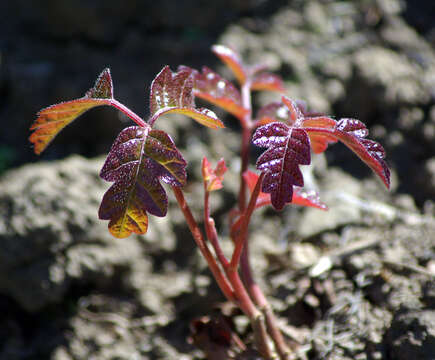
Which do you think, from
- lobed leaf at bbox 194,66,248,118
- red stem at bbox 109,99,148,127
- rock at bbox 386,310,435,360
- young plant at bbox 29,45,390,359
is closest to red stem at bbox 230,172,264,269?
young plant at bbox 29,45,390,359

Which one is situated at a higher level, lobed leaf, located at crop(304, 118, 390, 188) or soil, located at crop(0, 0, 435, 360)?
lobed leaf, located at crop(304, 118, 390, 188)

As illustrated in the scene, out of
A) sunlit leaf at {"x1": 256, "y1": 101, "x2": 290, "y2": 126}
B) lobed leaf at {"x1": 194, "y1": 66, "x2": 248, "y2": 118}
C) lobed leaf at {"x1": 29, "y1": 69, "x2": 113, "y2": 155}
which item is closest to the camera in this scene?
lobed leaf at {"x1": 29, "y1": 69, "x2": 113, "y2": 155}

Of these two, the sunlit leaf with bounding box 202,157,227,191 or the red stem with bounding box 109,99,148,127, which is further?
the sunlit leaf with bounding box 202,157,227,191

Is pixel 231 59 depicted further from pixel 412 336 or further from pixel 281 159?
pixel 412 336

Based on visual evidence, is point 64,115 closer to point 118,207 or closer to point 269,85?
point 118,207

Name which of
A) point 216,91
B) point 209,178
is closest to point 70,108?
A: point 209,178

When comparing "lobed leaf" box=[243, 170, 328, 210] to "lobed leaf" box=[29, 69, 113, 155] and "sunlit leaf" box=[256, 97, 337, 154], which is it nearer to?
"sunlit leaf" box=[256, 97, 337, 154]

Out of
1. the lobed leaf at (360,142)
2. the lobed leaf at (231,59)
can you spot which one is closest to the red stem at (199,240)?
the lobed leaf at (360,142)
